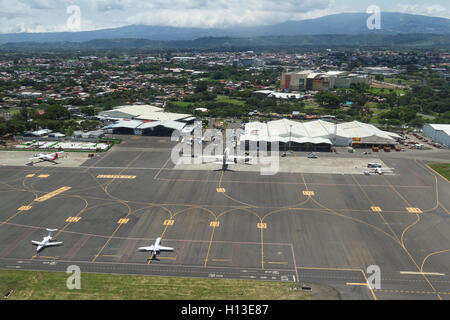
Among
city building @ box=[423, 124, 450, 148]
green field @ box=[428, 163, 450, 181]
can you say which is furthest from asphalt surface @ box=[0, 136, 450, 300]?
city building @ box=[423, 124, 450, 148]

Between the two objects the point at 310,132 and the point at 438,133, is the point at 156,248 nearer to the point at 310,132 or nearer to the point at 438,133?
the point at 310,132

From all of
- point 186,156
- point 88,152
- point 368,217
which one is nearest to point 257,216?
point 368,217

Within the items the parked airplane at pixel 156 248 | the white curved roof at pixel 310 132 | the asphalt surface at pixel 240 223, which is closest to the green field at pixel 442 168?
the asphalt surface at pixel 240 223

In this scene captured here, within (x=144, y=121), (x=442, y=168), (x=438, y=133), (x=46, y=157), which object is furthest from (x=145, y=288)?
(x=438, y=133)

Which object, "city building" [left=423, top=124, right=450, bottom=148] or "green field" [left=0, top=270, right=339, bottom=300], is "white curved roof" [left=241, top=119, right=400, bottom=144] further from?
"green field" [left=0, top=270, right=339, bottom=300]

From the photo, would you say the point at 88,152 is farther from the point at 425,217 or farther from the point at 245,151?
the point at 425,217
